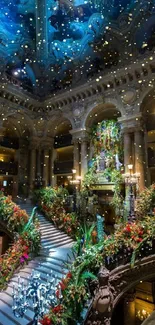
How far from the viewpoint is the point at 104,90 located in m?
16.7

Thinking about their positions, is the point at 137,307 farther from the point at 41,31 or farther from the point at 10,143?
the point at 41,31

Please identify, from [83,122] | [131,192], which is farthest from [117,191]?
[83,122]

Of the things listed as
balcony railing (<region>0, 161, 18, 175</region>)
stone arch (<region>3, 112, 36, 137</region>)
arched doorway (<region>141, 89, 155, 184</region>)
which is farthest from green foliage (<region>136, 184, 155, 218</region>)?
balcony railing (<region>0, 161, 18, 175</region>)

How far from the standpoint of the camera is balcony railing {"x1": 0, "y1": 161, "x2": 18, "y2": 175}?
1931 cm

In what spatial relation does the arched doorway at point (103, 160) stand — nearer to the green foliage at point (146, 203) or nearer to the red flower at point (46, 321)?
the green foliage at point (146, 203)

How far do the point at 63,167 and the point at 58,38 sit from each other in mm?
13883

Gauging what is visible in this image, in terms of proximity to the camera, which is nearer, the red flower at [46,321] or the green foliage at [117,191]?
the red flower at [46,321]

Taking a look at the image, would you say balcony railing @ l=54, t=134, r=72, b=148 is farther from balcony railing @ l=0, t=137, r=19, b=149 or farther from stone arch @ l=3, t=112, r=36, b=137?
balcony railing @ l=0, t=137, r=19, b=149

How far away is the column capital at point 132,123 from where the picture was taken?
14828 mm

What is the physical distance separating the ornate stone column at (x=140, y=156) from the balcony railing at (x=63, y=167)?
7.00 m

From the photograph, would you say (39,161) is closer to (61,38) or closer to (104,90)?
(104,90)

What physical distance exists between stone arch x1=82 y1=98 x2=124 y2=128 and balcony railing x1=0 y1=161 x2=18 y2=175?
27.5ft

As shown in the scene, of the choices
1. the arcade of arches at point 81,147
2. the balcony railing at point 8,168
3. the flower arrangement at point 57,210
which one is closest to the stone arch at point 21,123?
the arcade of arches at point 81,147

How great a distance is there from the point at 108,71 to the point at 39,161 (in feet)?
34.8
